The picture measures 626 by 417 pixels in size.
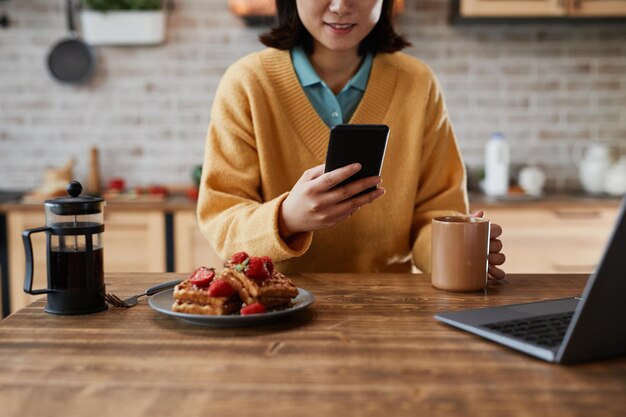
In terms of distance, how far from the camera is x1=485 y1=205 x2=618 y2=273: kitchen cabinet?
10.6ft

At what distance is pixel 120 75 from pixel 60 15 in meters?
0.44

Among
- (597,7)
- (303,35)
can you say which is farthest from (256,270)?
(597,7)

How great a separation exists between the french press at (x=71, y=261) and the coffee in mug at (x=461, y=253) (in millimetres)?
629

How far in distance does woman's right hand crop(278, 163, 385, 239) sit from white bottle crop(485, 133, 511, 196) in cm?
232

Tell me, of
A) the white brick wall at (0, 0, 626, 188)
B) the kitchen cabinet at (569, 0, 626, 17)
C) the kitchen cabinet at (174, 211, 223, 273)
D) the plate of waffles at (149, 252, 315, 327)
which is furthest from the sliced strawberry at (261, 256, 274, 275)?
the kitchen cabinet at (569, 0, 626, 17)

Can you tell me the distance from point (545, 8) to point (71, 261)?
2886 millimetres

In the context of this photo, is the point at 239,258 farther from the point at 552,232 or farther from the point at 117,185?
the point at 117,185

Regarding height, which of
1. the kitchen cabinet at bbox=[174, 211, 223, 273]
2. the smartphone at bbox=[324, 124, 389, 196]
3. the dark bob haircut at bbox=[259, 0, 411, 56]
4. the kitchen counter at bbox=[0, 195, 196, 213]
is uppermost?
the dark bob haircut at bbox=[259, 0, 411, 56]

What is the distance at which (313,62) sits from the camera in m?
1.93

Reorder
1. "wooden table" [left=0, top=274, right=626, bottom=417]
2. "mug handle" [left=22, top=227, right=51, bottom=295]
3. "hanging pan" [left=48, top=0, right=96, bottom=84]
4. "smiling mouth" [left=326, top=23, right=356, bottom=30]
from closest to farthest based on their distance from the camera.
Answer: "wooden table" [left=0, top=274, right=626, bottom=417] → "mug handle" [left=22, top=227, right=51, bottom=295] → "smiling mouth" [left=326, top=23, right=356, bottom=30] → "hanging pan" [left=48, top=0, right=96, bottom=84]

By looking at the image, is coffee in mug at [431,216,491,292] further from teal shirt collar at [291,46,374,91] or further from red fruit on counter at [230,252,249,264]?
teal shirt collar at [291,46,374,91]

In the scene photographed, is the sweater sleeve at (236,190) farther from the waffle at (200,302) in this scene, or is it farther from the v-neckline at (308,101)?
the waffle at (200,302)

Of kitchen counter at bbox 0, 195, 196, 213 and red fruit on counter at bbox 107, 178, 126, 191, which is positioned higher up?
red fruit on counter at bbox 107, 178, 126, 191

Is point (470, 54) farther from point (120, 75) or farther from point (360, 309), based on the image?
point (360, 309)
